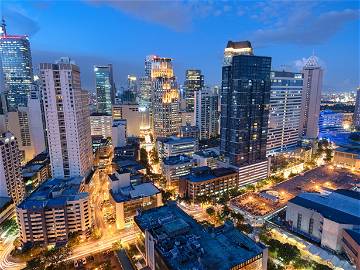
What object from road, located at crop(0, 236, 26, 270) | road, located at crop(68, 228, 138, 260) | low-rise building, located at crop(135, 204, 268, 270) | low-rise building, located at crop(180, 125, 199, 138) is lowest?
road, located at crop(0, 236, 26, 270)

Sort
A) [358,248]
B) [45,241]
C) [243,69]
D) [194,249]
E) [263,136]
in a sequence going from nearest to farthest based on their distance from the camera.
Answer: [194,249] < [358,248] < [45,241] < [243,69] < [263,136]

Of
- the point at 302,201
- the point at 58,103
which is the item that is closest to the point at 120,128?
the point at 58,103

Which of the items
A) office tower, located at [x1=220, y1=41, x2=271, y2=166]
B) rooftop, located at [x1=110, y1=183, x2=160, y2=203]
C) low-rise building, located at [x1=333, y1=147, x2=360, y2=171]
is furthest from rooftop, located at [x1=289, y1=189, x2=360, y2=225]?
low-rise building, located at [x1=333, y1=147, x2=360, y2=171]

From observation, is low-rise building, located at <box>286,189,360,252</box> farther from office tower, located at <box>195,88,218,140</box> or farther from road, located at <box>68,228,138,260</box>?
office tower, located at <box>195,88,218,140</box>

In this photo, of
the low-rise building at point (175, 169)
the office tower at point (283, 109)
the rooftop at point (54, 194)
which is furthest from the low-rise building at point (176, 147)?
the rooftop at point (54, 194)

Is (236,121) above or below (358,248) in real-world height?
above

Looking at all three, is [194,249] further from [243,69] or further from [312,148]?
[312,148]

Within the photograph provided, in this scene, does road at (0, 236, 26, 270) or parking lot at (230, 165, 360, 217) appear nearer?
road at (0, 236, 26, 270)
